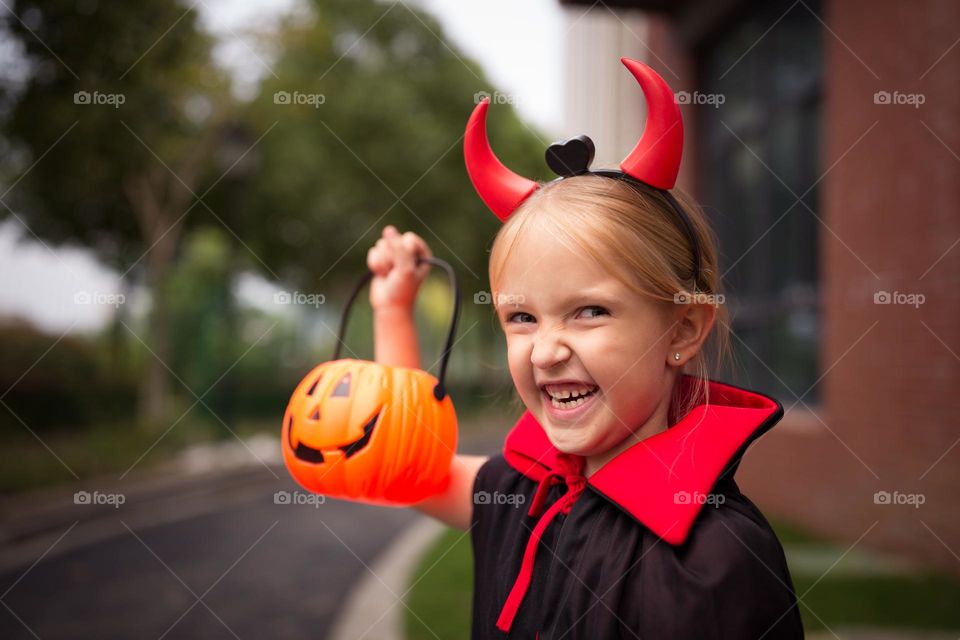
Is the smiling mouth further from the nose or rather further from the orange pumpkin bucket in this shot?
the orange pumpkin bucket

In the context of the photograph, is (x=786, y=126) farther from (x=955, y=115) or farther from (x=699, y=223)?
(x=699, y=223)

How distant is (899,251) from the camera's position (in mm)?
5227

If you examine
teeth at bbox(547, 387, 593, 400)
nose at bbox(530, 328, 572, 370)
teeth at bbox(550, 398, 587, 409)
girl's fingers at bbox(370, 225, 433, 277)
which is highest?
girl's fingers at bbox(370, 225, 433, 277)

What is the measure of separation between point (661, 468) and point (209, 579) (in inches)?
197

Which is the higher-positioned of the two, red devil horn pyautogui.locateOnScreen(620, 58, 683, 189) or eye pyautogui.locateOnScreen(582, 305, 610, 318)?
red devil horn pyautogui.locateOnScreen(620, 58, 683, 189)

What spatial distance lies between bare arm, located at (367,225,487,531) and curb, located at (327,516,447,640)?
247cm

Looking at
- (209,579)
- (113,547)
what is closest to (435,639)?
(209,579)

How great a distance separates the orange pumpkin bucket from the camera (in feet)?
5.96

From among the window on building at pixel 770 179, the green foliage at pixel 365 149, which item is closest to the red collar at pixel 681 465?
the window on building at pixel 770 179

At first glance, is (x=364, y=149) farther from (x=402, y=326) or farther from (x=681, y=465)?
(x=681, y=465)

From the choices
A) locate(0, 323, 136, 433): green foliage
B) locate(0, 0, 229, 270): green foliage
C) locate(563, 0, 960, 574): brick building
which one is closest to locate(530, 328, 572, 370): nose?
locate(563, 0, 960, 574): brick building

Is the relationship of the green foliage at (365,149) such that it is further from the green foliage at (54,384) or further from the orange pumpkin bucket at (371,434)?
the orange pumpkin bucket at (371,434)

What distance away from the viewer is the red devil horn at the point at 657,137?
1.53 meters

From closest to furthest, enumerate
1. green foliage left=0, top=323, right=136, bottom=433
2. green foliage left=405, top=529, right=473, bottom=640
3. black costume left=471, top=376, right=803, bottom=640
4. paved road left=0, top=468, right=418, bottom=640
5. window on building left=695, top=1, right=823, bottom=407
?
1. black costume left=471, top=376, right=803, bottom=640
2. green foliage left=405, top=529, right=473, bottom=640
3. paved road left=0, top=468, right=418, bottom=640
4. window on building left=695, top=1, right=823, bottom=407
5. green foliage left=0, top=323, right=136, bottom=433
